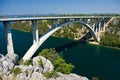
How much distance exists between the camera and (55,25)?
4719cm

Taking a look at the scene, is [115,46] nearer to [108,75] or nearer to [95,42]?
[95,42]

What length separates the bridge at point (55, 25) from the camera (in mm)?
35469

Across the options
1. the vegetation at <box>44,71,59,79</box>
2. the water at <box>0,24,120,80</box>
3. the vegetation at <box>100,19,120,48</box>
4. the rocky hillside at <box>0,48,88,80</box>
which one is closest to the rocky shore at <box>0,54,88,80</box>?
the rocky hillside at <box>0,48,88,80</box>

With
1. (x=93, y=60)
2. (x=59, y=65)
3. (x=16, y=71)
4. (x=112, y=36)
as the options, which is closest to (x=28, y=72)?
(x=16, y=71)

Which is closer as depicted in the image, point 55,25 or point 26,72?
point 26,72

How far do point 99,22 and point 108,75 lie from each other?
37.6 meters

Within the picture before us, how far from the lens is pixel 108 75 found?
39.8 meters

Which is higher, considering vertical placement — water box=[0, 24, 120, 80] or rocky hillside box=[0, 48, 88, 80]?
rocky hillside box=[0, 48, 88, 80]

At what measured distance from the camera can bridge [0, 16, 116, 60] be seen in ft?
116

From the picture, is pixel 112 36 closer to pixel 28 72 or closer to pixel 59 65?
pixel 59 65

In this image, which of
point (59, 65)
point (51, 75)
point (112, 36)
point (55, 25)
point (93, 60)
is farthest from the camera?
point (112, 36)

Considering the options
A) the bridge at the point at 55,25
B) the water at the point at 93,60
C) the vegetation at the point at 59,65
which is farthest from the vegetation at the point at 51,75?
the water at the point at 93,60

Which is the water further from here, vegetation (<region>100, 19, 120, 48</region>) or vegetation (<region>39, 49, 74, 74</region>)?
vegetation (<region>39, 49, 74, 74</region>)

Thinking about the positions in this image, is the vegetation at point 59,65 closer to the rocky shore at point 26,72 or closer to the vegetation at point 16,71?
the rocky shore at point 26,72
